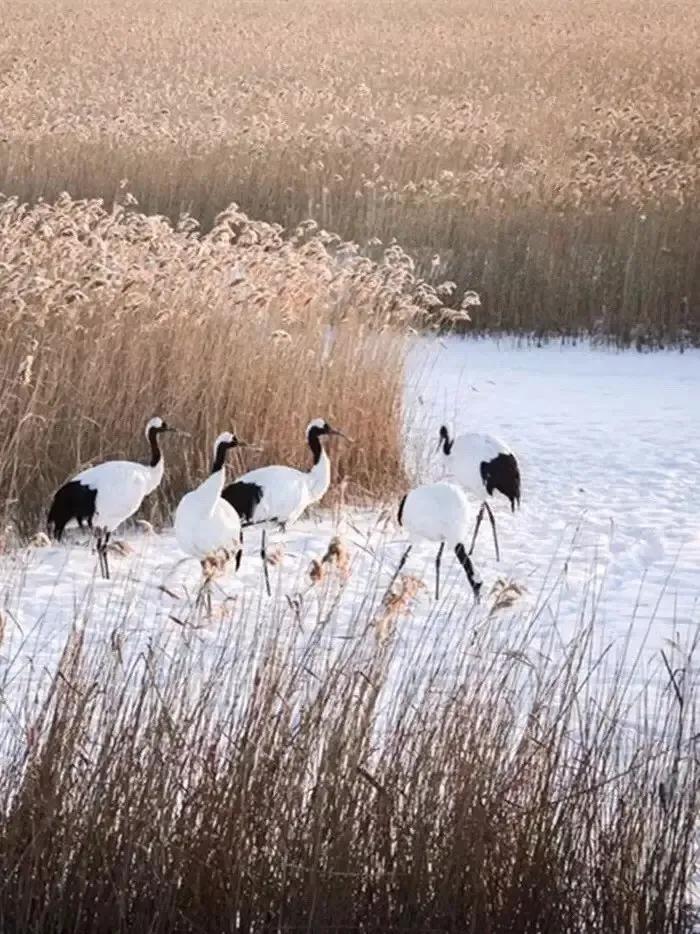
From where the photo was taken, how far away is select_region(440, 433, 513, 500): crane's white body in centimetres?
701

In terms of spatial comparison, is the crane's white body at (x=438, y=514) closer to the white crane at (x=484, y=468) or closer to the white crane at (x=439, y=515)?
the white crane at (x=439, y=515)

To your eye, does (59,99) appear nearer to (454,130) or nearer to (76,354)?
(454,130)

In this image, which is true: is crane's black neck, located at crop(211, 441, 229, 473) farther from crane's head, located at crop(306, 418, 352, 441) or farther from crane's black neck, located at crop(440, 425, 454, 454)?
crane's black neck, located at crop(440, 425, 454, 454)

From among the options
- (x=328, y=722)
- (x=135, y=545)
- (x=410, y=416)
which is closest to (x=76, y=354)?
(x=135, y=545)

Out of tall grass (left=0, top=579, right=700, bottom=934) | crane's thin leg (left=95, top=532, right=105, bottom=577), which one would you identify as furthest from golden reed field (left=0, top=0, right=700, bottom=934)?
crane's thin leg (left=95, top=532, right=105, bottom=577)

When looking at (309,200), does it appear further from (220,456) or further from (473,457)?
(220,456)

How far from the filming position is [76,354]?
726 cm

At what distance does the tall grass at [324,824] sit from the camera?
3.19 meters

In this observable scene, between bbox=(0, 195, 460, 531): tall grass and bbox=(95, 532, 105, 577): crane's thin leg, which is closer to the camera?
bbox=(95, 532, 105, 577): crane's thin leg

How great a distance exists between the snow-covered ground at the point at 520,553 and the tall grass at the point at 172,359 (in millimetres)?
408

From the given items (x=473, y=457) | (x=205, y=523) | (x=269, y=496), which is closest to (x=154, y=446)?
(x=269, y=496)

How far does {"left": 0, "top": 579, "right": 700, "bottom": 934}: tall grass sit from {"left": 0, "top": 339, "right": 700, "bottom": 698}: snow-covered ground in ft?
0.65

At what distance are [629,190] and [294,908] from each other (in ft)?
40.6

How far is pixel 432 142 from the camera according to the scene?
17.4 meters
